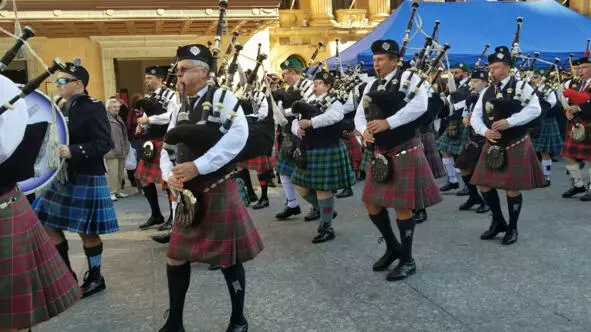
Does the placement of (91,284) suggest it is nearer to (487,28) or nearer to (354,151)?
(354,151)

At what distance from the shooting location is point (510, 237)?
462 cm

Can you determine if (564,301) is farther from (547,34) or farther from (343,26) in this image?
(343,26)

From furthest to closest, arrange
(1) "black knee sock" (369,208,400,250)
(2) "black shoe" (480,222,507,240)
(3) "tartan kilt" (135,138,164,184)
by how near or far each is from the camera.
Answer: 1. (3) "tartan kilt" (135,138,164,184)
2. (2) "black shoe" (480,222,507,240)
3. (1) "black knee sock" (369,208,400,250)

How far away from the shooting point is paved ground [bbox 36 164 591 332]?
311cm

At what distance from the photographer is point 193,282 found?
396 cm

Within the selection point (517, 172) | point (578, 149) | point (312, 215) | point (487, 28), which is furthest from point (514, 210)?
point (487, 28)

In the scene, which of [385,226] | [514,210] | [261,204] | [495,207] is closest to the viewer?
[385,226]

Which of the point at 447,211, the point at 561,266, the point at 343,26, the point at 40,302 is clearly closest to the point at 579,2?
the point at 343,26

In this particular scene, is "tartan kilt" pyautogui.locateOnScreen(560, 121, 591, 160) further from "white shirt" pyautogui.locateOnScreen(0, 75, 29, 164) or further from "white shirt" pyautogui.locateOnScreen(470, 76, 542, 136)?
"white shirt" pyautogui.locateOnScreen(0, 75, 29, 164)

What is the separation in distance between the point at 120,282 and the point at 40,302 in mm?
1743

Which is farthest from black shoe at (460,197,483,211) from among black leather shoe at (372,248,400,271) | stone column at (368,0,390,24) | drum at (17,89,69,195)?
stone column at (368,0,390,24)

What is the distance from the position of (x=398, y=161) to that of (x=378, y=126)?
29 cm

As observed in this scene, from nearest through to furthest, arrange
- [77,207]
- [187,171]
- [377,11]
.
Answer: [187,171], [77,207], [377,11]

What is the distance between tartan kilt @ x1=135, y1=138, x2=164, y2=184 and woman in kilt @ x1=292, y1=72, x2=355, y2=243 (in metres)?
1.31
